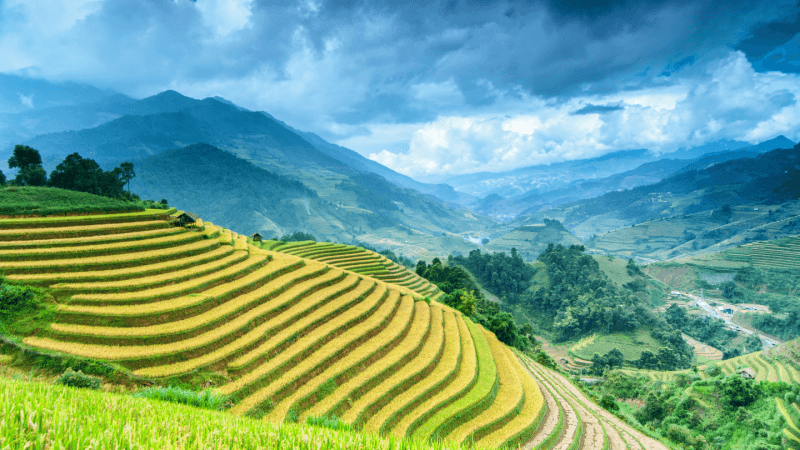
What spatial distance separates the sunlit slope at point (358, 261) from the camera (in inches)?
1855

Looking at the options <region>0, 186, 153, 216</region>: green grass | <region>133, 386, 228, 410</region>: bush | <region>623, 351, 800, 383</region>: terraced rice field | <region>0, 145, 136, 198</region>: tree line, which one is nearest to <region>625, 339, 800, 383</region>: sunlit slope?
<region>623, 351, 800, 383</region>: terraced rice field

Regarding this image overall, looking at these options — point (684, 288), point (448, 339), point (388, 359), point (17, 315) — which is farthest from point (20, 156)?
point (684, 288)

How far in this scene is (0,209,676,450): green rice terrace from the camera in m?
15.0

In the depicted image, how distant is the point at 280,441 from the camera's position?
380 cm

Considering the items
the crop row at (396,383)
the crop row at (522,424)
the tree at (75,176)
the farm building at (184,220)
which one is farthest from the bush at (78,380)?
the tree at (75,176)

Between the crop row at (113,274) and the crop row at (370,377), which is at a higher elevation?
the crop row at (113,274)

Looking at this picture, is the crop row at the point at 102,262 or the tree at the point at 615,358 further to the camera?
the tree at the point at 615,358

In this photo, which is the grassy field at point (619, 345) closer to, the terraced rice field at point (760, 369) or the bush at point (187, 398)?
the terraced rice field at point (760, 369)

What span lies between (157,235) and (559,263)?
350 feet

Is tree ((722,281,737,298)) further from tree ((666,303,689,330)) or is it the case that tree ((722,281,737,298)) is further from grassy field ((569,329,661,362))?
grassy field ((569,329,661,362))

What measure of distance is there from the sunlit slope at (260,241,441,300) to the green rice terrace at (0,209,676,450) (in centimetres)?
2050

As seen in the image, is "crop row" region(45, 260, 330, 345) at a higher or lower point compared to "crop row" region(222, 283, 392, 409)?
higher

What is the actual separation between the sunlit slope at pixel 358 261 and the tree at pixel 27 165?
23222mm

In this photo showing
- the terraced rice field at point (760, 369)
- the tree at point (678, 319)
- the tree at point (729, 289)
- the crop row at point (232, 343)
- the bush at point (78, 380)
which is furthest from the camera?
the tree at point (729, 289)
